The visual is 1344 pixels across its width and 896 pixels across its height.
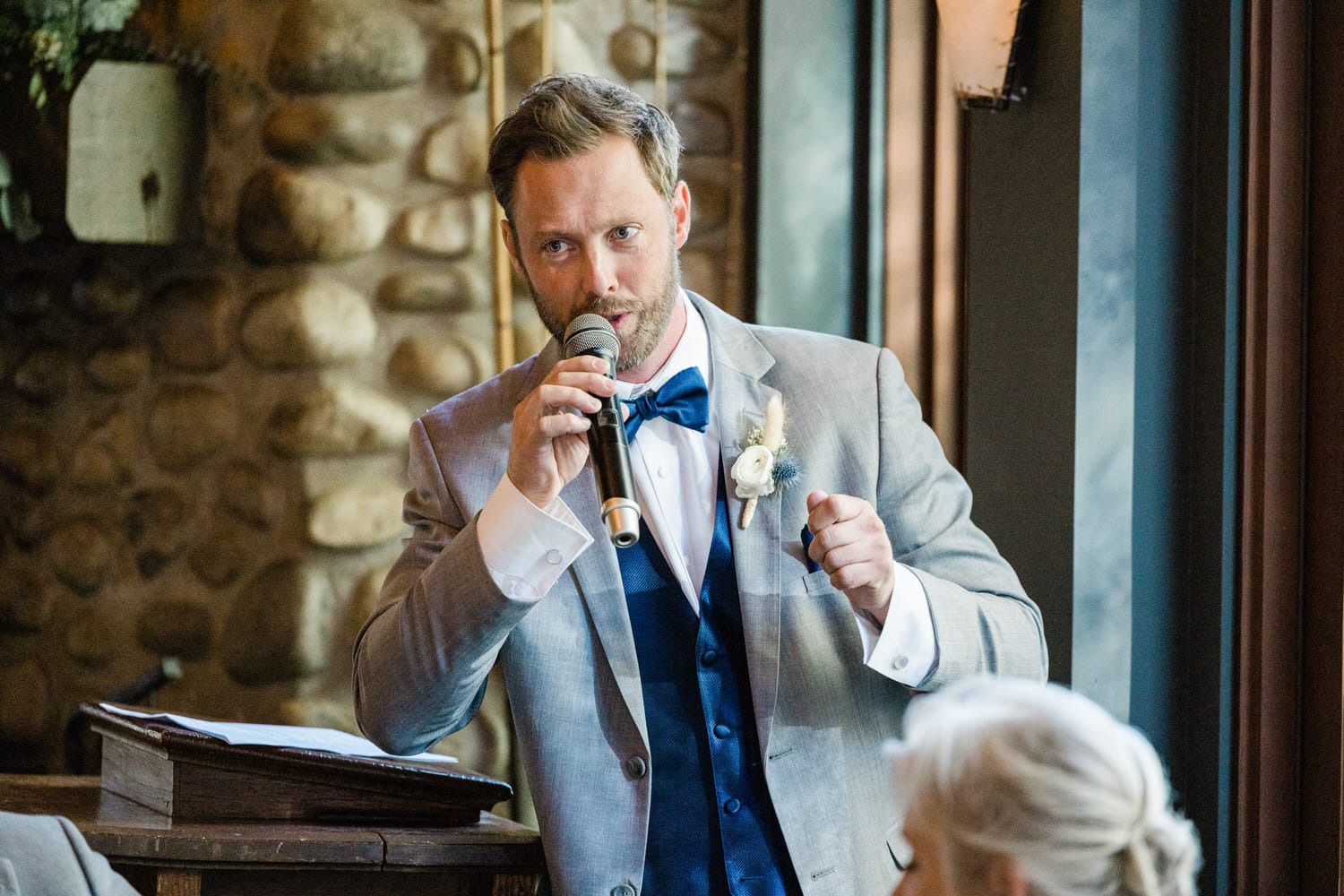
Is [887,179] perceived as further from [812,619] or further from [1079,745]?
[1079,745]

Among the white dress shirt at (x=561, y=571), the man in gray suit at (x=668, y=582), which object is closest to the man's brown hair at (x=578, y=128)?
the man in gray suit at (x=668, y=582)

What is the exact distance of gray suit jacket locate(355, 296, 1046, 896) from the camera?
6.19ft

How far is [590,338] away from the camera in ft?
6.06

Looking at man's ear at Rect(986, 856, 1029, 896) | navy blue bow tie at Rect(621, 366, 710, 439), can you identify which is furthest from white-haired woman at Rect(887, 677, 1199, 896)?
navy blue bow tie at Rect(621, 366, 710, 439)

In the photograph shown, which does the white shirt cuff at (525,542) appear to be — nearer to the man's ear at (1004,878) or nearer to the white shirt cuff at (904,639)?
the white shirt cuff at (904,639)

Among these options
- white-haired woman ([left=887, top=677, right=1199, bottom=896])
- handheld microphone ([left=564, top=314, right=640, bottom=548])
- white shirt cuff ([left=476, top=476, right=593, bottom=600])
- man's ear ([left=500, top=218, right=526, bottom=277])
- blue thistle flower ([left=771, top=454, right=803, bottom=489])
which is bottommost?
white-haired woman ([left=887, top=677, right=1199, bottom=896])

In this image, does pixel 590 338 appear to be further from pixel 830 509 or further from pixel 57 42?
pixel 57 42

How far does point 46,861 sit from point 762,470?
3.39ft

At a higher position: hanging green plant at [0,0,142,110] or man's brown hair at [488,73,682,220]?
hanging green plant at [0,0,142,110]

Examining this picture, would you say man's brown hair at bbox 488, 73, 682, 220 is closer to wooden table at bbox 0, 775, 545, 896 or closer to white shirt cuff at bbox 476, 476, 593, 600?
white shirt cuff at bbox 476, 476, 593, 600

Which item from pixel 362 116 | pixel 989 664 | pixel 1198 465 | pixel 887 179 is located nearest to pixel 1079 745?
pixel 989 664

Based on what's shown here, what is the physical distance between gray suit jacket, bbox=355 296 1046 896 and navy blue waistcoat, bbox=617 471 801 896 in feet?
0.11

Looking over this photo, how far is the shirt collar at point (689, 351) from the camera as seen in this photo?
2.16m

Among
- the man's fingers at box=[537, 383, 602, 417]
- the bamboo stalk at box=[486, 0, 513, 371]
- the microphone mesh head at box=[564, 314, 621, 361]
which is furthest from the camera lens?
the bamboo stalk at box=[486, 0, 513, 371]
